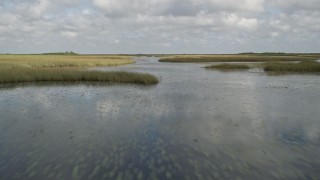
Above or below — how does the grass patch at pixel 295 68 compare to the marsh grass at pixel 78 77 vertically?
below

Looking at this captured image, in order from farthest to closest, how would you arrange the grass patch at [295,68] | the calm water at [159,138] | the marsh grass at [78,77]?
1. the grass patch at [295,68]
2. the marsh grass at [78,77]
3. the calm water at [159,138]

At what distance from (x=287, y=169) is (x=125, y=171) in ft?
13.5

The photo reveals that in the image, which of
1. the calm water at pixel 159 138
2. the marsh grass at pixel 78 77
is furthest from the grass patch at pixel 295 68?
the calm water at pixel 159 138

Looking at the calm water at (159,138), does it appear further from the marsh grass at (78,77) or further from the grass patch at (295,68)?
the grass patch at (295,68)

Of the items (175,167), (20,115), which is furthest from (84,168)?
(20,115)

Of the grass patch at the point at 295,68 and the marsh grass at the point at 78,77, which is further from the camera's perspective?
the grass patch at the point at 295,68

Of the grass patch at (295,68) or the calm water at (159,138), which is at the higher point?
the calm water at (159,138)

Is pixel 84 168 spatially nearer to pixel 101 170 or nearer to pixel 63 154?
pixel 101 170

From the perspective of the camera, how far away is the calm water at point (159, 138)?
7.34 m

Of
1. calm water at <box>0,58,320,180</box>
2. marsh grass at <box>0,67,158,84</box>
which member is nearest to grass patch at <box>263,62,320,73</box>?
marsh grass at <box>0,67,158,84</box>

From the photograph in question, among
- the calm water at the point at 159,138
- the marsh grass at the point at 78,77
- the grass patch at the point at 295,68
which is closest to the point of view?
the calm water at the point at 159,138

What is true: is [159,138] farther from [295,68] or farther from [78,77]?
[295,68]

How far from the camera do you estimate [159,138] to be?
1011cm

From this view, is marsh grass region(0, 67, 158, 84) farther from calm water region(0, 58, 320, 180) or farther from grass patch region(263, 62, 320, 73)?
grass patch region(263, 62, 320, 73)
